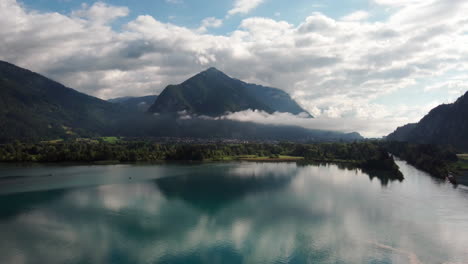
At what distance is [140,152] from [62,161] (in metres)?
31.6

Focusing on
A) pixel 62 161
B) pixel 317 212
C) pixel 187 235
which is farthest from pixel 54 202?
pixel 62 161

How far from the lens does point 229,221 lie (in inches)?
1871

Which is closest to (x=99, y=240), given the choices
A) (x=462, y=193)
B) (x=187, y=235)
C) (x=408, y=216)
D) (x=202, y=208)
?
(x=187, y=235)

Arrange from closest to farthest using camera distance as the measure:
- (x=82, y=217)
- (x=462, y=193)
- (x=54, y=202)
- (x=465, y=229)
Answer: (x=465, y=229), (x=82, y=217), (x=54, y=202), (x=462, y=193)

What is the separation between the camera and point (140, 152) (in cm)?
14350

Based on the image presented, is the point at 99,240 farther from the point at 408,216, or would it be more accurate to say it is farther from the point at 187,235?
the point at 408,216

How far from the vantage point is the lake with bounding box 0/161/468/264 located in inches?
1357

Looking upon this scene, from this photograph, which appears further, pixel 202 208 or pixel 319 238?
pixel 202 208

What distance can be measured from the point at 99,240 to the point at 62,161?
328ft

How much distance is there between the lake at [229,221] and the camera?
1357 inches

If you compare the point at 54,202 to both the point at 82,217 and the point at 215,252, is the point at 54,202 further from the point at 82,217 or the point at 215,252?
the point at 215,252

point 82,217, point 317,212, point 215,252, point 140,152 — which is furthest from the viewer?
point 140,152

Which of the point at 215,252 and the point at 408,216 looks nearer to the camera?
the point at 215,252

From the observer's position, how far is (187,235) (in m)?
40.6
